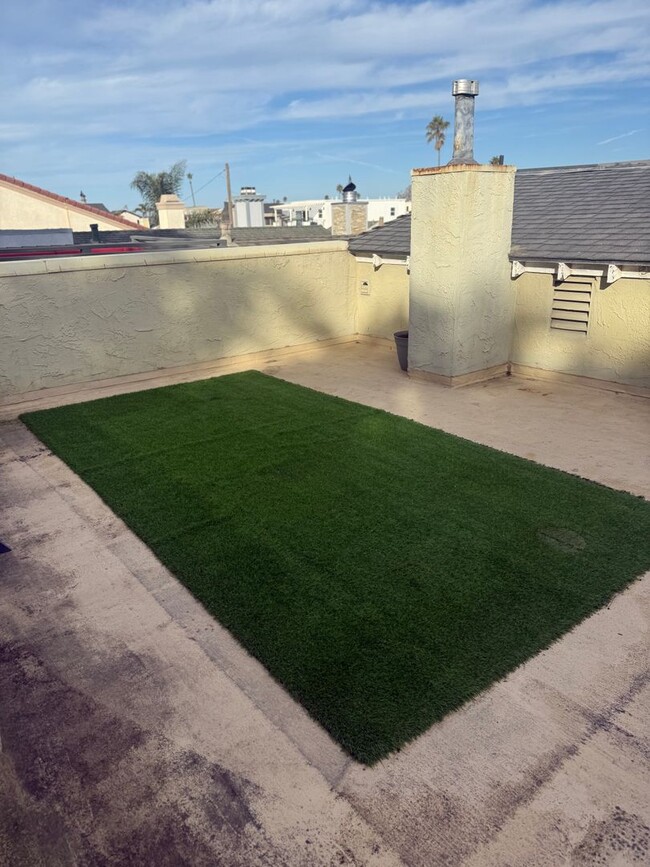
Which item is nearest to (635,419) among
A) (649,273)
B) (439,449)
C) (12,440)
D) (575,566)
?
(649,273)

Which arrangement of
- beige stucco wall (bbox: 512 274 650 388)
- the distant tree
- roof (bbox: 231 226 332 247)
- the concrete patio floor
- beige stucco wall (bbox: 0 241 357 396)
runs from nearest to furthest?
the concrete patio floor → beige stucco wall (bbox: 512 274 650 388) → beige stucco wall (bbox: 0 241 357 396) → roof (bbox: 231 226 332 247) → the distant tree

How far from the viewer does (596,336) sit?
32.5 feet

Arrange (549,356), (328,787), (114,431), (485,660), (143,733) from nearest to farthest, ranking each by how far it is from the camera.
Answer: (328,787)
(143,733)
(485,660)
(114,431)
(549,356)

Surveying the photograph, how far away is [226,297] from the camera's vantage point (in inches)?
470

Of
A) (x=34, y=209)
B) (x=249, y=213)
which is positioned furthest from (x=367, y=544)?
(x=249, y=213)

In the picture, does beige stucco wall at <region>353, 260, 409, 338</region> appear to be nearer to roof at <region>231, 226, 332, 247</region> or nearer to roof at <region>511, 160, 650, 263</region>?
roof at <region>511, 160, 650, 263</region>

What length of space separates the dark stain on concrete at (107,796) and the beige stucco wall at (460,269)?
8.30 metres

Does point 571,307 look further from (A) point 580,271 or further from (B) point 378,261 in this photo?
(B) point 378,261

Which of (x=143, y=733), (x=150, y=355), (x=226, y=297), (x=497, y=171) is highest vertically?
(x=497, y=171)

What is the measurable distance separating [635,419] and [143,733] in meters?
7.95

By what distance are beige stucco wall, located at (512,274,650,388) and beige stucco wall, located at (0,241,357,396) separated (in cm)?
465

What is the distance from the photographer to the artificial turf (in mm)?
4059

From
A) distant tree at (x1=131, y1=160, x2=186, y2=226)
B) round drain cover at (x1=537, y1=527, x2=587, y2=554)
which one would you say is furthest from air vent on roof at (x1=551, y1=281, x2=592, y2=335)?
distant tree at (x1=131, y1=160, x2=186, y2=226)

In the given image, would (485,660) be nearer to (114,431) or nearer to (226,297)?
(114,431)
